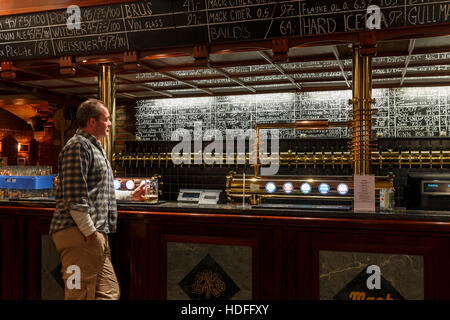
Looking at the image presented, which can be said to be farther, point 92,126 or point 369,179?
point 369,179

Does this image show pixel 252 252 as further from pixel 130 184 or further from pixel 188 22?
pixel 188 22

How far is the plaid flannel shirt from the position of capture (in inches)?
95.7

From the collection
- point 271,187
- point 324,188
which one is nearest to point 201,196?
point 271,187

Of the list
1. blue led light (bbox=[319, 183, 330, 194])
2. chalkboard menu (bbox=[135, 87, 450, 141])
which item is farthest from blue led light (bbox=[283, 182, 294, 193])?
chalkboard menu (bbox=[135, 87, 450, 141])

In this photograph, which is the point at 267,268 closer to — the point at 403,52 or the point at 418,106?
the point at 403,52

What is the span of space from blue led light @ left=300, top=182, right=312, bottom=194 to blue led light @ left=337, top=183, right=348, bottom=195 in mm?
229

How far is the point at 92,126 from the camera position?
266cm

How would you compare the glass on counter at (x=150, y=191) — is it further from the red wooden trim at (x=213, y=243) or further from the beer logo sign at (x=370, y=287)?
the beer logo sign at (x=370, y=287)

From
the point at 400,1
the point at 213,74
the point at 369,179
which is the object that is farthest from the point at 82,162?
the point at 213,74

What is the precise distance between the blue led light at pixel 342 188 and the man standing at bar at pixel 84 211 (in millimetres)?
1784

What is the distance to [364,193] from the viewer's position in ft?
9.67

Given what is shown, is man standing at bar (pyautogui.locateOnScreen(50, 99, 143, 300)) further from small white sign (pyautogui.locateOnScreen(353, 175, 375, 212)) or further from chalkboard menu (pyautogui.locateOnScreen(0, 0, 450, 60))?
small white sign (pyautogui.locateOnScreen(353, 175, 375, 212))
